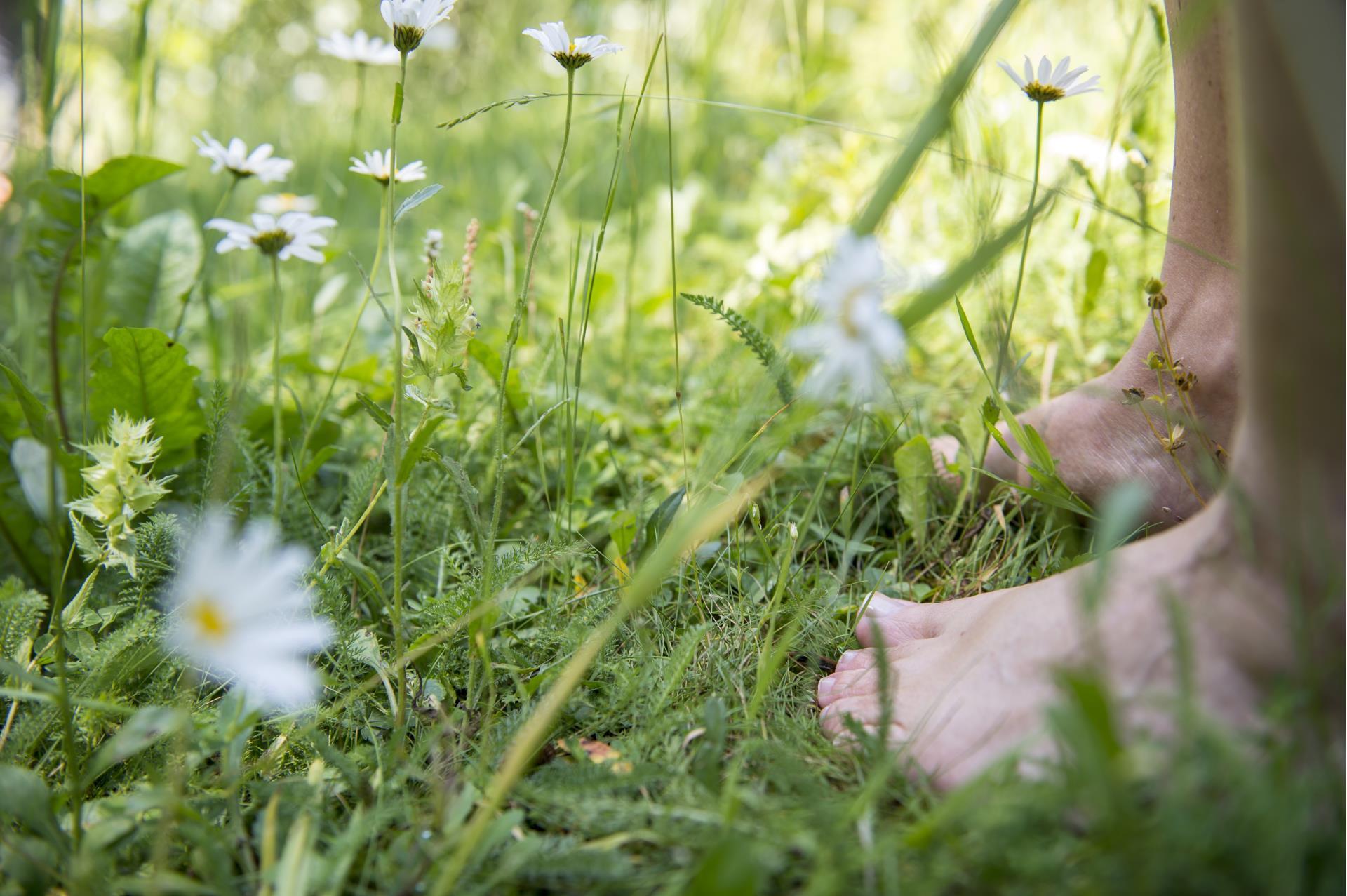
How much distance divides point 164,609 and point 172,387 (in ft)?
0.93

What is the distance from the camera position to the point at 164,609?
969 millimetres

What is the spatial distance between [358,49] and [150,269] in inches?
20.5

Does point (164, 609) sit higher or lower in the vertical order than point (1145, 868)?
lower

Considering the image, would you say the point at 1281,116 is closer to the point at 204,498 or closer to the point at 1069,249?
the point at 204,498

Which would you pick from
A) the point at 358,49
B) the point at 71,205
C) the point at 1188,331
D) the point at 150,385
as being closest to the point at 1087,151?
the point at 1188,331

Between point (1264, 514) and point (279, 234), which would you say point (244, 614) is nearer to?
point (279, 234)

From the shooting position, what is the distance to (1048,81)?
0.97 meters

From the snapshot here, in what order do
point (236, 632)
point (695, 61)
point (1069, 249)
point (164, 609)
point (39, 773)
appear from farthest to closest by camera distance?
point (695, 61) → point (1069, 249) → point (164, 609) → point (39, 773) → point (236, 632)

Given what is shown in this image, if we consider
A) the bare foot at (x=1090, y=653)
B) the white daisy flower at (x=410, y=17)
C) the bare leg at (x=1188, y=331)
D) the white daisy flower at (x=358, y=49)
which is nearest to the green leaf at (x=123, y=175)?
the white daisy flower at (x=358, y=49)

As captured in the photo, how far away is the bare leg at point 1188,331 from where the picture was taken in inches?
38.8

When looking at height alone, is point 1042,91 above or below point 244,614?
above

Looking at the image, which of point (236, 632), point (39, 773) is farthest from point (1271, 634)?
point (39, 773)

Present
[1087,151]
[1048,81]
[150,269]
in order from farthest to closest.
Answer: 1. [1087,151]
2. [150,269]
3. [1048,81]

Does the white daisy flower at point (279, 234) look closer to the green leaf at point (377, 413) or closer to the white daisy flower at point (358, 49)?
the green leaf at point (377, 413)
